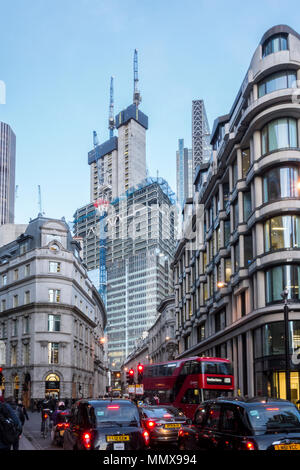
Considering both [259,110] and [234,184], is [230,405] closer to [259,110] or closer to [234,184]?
[259,110]

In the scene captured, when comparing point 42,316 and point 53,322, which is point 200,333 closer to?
point 53,322

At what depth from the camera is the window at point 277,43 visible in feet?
154

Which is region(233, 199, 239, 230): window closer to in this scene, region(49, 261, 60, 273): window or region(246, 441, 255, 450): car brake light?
region(49, 261, 60, 273): window

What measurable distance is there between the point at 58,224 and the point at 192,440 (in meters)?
65.6

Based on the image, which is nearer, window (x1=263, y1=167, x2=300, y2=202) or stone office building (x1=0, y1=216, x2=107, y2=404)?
window (x1=263, y1=167, x2=300, y2=202)

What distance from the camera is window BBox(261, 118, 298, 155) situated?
45500mm

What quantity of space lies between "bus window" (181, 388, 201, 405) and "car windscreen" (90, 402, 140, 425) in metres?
21.1

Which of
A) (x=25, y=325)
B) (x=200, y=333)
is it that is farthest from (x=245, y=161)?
(x=25, y=325)

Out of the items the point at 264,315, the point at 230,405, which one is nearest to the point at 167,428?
the point at 230,405

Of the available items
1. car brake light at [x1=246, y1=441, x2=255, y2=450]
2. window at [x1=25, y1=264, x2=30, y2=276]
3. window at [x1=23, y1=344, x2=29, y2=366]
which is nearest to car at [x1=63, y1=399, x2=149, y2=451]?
car brake light at [x1=246, y1=441, x2=255, y2=450]

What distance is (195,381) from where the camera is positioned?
122 ft

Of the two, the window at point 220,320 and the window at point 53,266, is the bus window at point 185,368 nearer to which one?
the window at point 220,320

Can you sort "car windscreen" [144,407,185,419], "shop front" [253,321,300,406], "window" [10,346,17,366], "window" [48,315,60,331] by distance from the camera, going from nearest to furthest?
"car windscreen" [144,407,185,419] → "shop front" [253,321,300,406] → "window" [48,315,60,331] → "window" [10,346,17,366]

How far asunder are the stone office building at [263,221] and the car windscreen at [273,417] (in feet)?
98.1
